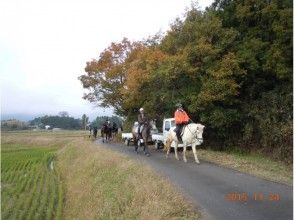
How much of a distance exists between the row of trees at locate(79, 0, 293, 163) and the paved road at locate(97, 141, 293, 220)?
7560mm

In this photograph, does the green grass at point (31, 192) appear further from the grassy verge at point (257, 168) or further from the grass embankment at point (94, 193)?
the grassy verge at point (257, 168)

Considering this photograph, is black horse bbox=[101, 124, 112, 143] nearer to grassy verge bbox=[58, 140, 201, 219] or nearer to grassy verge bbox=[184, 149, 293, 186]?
grassy verge bbox=[58, 140, 201, 219]

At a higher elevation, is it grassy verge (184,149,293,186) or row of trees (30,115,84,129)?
row of trees (30,115,84,129)

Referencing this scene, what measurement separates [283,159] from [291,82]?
15.6 ft

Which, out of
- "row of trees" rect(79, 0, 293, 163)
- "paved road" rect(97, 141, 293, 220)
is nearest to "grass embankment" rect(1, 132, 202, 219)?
"paved road" rect(97, 141, 293, 220)

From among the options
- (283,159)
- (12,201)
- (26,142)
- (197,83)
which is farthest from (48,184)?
(26,142)

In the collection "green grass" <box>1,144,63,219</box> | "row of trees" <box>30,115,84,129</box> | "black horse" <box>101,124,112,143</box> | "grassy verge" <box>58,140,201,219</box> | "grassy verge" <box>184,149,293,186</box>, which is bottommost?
"green grass" <box>1,144,63,219</box>

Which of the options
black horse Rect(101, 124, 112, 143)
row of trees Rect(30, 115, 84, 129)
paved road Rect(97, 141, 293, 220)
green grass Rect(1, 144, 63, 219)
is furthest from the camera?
row of trees Rect(30, 115, 84, 129)

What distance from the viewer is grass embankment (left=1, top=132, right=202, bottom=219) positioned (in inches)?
423

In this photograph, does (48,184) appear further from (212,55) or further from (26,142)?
(26,142)

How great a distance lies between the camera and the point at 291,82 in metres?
22.9

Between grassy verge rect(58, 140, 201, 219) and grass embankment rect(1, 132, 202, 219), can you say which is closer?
grassy verge rect(58, 140, 201, 219)

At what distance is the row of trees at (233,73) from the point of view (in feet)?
75.3

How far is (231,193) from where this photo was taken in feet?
37.3
